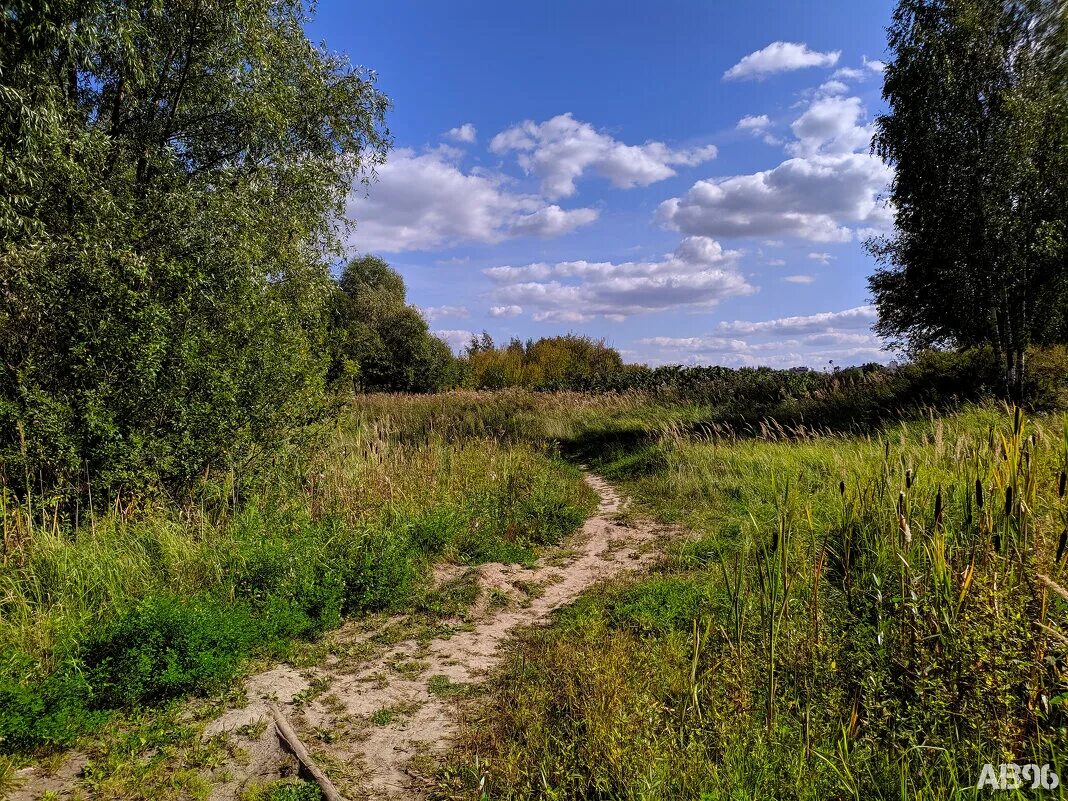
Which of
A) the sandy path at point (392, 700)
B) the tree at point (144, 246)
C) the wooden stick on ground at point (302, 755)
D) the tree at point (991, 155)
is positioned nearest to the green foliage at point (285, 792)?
the wooden stick on ground at point (302, 755)

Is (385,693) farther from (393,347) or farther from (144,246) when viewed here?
(393,347)

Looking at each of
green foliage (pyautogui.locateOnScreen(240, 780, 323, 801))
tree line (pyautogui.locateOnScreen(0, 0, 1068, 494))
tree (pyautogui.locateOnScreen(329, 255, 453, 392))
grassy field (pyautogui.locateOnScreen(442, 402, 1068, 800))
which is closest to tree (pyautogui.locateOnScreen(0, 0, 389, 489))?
tree line (pyautogui.locateOnScreen(0, 0, 1068, 494))

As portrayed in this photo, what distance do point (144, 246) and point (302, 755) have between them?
24.2 ft

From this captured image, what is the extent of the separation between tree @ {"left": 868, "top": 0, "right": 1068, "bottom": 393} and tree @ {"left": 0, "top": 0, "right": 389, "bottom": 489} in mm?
15572

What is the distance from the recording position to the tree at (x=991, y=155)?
13008mm

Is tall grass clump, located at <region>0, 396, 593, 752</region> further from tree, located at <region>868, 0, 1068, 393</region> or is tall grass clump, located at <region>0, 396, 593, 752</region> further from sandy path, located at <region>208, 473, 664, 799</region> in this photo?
tree, located at <region>868, 0, 1068, 393</region>

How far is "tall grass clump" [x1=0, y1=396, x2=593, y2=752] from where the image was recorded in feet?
12.2

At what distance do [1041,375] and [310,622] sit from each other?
58.9ft

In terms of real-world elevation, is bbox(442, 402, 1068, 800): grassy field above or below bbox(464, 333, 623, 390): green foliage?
below

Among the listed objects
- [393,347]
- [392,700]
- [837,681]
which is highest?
[393,347]

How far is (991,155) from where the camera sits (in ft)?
42.8

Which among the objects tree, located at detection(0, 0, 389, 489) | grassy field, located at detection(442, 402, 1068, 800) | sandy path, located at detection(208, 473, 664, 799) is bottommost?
sandy path, located at detection(208, 473, 664, 799)

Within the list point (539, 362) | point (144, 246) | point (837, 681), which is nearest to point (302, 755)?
point (837, 681)

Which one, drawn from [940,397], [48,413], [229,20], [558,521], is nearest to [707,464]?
[558,521]
